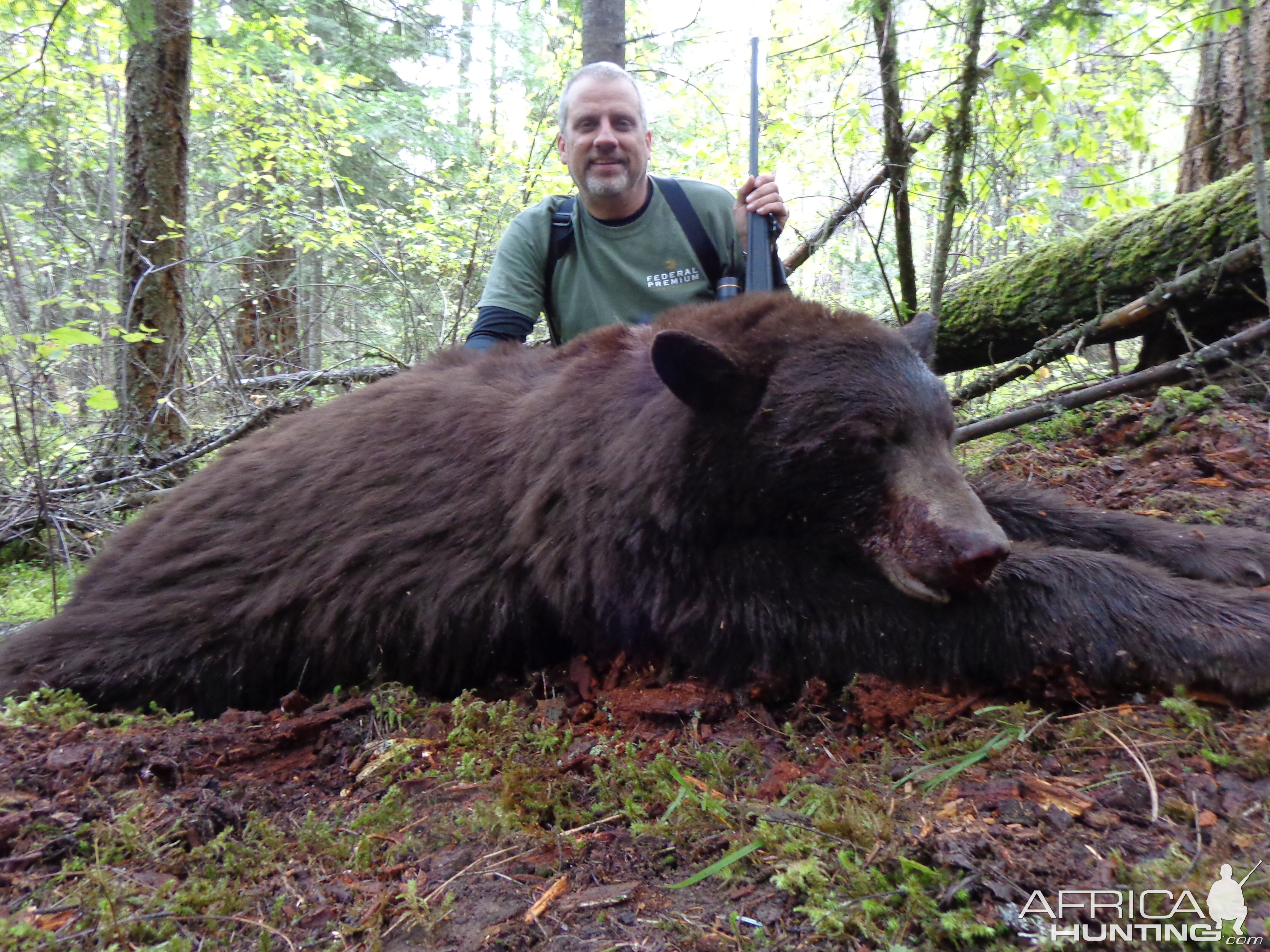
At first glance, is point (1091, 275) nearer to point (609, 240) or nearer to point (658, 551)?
point (609, 240)

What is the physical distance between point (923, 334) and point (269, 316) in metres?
6.73

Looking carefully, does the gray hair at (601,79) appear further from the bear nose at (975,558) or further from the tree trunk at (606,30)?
the bear nose at (975,558)

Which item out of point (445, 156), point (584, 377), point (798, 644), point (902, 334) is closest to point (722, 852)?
point (798, 644)

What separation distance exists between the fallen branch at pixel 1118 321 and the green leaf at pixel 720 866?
4.46 metres

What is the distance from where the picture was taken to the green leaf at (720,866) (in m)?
1.56

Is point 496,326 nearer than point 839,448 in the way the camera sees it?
No

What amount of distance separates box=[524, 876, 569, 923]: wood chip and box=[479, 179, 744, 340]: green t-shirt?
147 inches

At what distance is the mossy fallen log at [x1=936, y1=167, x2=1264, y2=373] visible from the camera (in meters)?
4.60

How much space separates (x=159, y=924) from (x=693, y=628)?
166 centimetres

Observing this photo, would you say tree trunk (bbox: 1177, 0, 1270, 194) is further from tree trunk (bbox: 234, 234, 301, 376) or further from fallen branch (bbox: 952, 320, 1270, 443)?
tree trunk (bbox: 234, 234, 301, 376)

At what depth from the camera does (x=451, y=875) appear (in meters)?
1.69

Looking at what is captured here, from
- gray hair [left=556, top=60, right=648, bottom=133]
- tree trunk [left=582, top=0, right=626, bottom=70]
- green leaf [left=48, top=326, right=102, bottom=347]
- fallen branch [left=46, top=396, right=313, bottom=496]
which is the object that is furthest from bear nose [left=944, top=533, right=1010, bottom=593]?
tree trunk [left=582, top=0, right=626, bottom=70]

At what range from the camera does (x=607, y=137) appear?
4.77 metres

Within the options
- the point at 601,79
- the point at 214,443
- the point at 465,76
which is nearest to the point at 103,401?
the point at 214,443
